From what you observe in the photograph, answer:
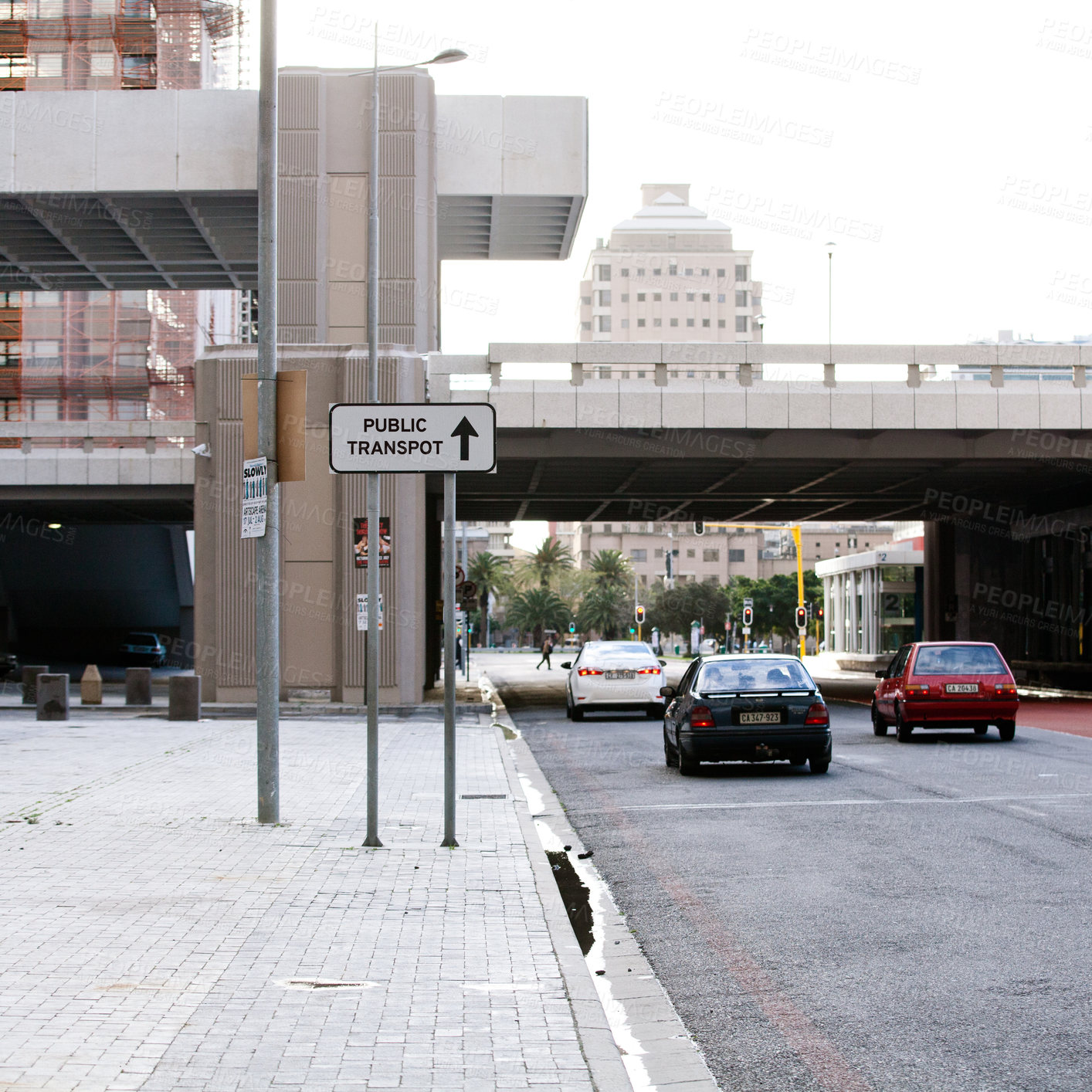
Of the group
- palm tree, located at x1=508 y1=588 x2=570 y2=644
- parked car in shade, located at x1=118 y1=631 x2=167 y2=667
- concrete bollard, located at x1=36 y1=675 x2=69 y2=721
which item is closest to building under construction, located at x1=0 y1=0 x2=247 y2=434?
parked car in shade, located at x1=118 y1=631 x2=167 y2=667

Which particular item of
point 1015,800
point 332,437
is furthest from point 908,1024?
point 1015,800

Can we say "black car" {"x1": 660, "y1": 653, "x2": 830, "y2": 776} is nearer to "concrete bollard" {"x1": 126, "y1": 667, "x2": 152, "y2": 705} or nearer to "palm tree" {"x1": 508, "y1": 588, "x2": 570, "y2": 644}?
"concrete bollard" {"x1": 126, "y1": 667, "x2": 152, "y2": 705}

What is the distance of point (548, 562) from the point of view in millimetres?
134250

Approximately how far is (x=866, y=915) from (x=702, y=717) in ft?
25.1

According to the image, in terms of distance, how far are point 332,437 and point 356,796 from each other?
462 centimetres

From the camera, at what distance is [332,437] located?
31.8 ft

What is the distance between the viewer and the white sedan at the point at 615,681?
27141mm

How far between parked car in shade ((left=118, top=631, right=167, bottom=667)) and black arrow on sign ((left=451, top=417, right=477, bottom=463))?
50.3 metres

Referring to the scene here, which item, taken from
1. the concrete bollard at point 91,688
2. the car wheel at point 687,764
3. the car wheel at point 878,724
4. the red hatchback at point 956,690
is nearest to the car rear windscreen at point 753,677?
the car wheel at point 687,764

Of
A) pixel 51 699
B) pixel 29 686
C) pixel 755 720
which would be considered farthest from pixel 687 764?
pixel 29 686

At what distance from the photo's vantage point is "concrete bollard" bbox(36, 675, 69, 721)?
25.4 metres

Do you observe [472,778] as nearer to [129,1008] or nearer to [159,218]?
[129,1008]

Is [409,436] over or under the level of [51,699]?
over

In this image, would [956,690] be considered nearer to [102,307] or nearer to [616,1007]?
[616,1007]
